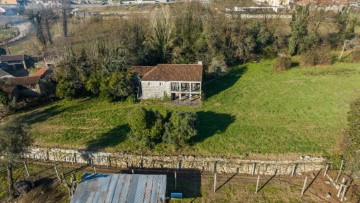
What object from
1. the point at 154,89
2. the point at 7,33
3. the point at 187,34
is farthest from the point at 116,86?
the point at 7,33

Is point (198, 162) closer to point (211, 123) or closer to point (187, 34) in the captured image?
point (211, 123)

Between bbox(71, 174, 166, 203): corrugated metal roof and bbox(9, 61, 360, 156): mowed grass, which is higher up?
bbox(9, 61, 360, 156): mowed grass

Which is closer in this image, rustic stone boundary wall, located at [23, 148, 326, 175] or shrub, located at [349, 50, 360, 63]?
rustic stone boundary wall, located at [23, 148, 326, 175]

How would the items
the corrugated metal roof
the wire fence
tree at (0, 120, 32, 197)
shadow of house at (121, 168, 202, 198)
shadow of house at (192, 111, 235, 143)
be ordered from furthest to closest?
shadow of house at (192, 111, 235, 143), the wire fence, shadow of house at (121, 168, 202, 198), tree at (0, 120, 32, 197), the corrugated metal roof

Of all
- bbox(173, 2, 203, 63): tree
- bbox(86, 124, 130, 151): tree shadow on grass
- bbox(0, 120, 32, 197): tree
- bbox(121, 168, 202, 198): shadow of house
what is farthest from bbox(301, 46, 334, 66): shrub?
bbox(0, 120, 32, 197): tree

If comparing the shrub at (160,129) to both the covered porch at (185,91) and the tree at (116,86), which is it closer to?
the covered porch at (185,91)

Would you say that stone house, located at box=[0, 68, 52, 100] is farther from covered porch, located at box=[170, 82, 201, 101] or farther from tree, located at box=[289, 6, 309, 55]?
tree, located at box=[289, 6, 309, 55]
